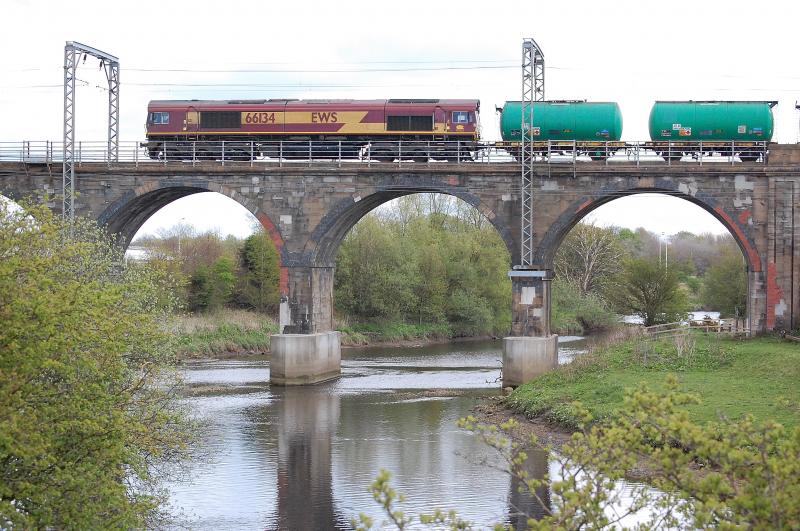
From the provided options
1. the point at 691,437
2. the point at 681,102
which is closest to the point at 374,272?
the point at 681,102

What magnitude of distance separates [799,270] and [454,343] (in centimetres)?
3264

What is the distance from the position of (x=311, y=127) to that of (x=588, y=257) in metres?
44.0

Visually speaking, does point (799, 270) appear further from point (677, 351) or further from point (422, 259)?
point (422, 259)

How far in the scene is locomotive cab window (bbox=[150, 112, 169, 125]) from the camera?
4762cm

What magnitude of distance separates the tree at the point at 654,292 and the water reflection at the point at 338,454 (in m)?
18.2

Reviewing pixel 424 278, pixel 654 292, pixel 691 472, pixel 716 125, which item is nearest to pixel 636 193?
pixel 716 125

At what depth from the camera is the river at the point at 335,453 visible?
22.5 meters

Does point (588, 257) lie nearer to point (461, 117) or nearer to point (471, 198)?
point (461, 117)

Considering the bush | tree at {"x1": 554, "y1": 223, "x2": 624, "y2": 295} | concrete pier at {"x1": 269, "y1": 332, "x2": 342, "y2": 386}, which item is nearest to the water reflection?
concrete pier at {"x1": 269, "y1": 332, "x2": 342, "y2": 386}

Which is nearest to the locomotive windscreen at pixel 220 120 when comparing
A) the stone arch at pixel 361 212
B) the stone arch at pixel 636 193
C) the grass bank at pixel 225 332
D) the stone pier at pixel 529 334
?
the stone arch at pixel 361 212

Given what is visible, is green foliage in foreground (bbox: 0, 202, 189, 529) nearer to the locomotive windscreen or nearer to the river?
the river

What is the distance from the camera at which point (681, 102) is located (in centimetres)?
4122

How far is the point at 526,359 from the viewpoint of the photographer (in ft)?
132

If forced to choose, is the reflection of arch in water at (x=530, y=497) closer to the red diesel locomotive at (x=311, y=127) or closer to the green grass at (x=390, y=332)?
the red diesel locomotive at (x=311, y=127)
